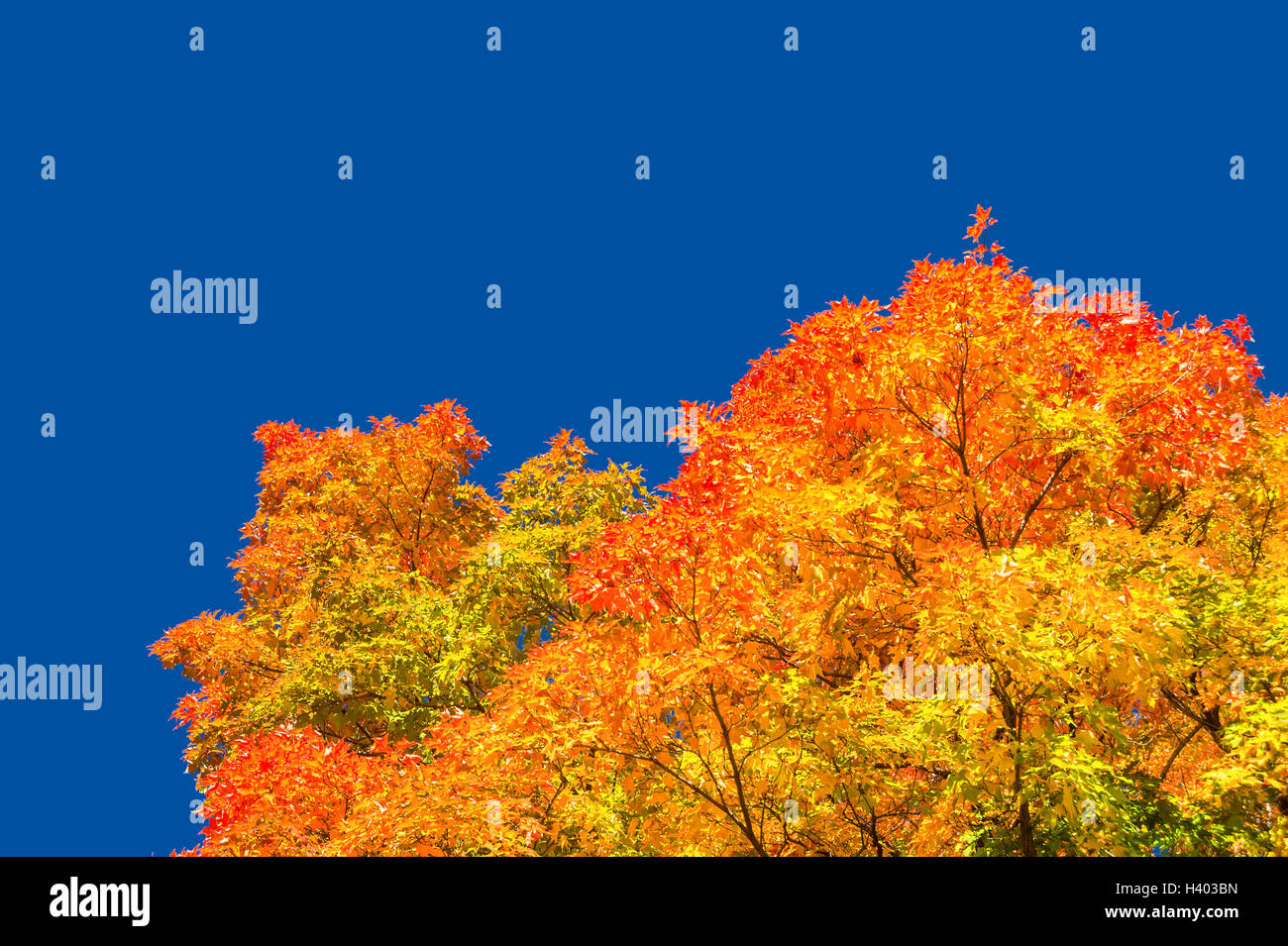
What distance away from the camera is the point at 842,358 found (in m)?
10.7

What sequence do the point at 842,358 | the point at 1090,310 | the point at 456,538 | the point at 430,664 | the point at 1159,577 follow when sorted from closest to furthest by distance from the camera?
the point at 1159,577 → the point at 842,358 → the point at 1090,310 → the point at 430,664 → the point at 456,538

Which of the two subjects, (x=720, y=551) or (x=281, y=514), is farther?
(x=281, y=514)

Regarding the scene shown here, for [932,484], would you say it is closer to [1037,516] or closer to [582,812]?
[1037,516]

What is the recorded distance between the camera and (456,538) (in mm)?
19828

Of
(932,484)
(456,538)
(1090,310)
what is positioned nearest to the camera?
(932,484)

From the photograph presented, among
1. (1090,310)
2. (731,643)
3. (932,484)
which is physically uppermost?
(1090,310)

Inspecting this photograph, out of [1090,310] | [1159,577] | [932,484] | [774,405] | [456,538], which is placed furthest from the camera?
[456,538]

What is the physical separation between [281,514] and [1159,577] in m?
16.8

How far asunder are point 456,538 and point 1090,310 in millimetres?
12290

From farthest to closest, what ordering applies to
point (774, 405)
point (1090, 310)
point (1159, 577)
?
point (774, 405), point (1090, 310), point (1159, 577)
